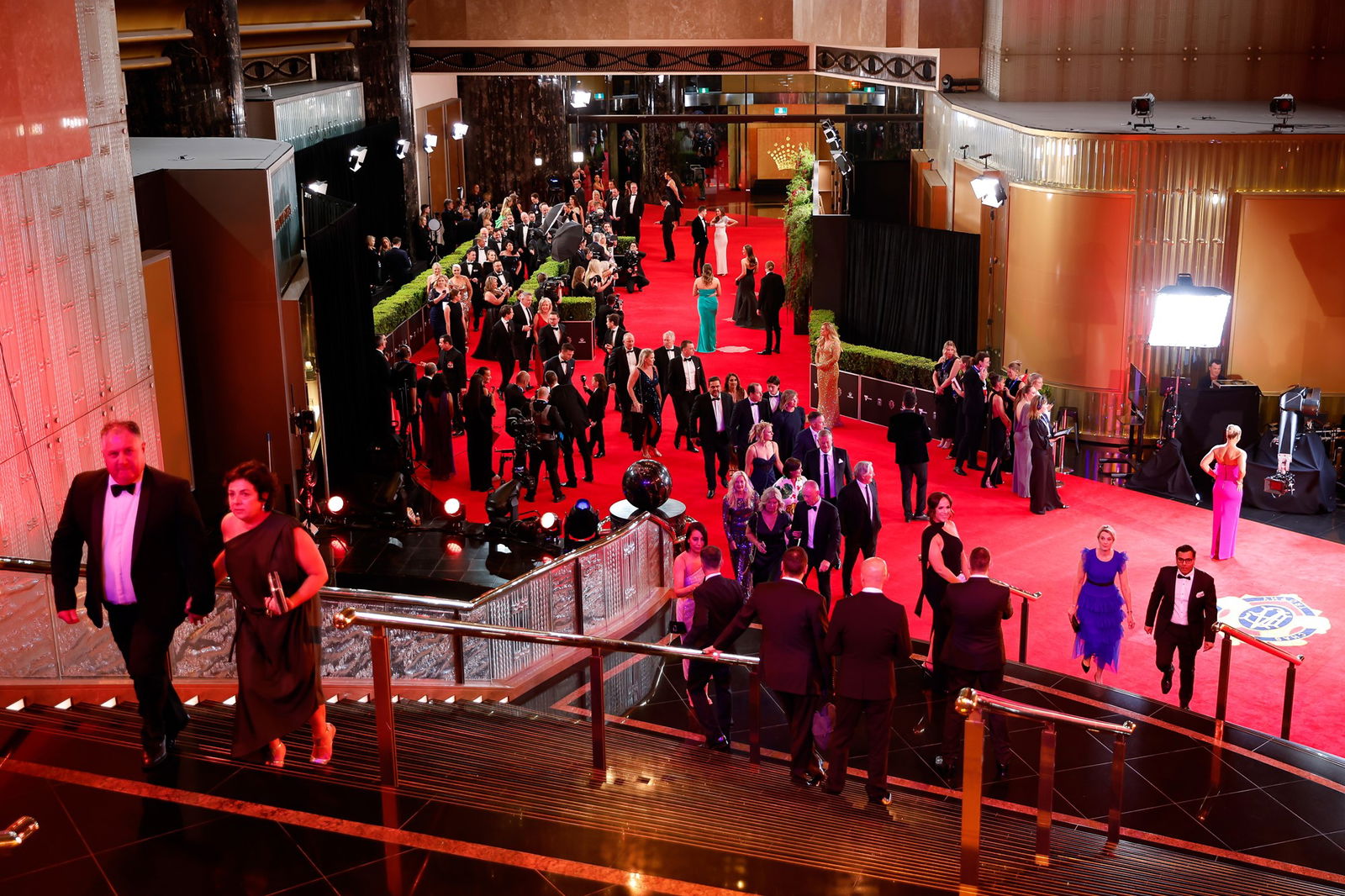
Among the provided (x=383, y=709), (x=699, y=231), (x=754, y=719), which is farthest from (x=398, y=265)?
(x=383, y=709)

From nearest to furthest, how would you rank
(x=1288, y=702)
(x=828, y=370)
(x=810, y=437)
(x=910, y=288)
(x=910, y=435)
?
(x=1288, y=702) → (x=810, y=437) → (x=910, y=435) → (x=828, y=370) → (x=910, y=288)

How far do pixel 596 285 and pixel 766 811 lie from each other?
1601 cm

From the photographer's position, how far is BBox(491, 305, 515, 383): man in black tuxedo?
61.5 feet

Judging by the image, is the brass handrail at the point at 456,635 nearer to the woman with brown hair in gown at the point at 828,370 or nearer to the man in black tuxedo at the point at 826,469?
the man in black tuxedo at the point at 826,469

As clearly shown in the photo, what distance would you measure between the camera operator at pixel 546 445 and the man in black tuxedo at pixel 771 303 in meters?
7.08

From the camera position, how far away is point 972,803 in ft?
17.5

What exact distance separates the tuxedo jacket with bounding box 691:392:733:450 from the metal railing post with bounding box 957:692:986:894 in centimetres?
963

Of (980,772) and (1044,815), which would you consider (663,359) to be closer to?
(1044,815)

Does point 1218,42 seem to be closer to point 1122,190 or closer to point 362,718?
point 1122,190

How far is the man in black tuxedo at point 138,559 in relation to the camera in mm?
5621

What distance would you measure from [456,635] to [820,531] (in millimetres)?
5358

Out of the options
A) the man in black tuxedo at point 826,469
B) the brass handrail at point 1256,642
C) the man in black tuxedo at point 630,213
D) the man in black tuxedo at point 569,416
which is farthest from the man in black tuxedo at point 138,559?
the man in black tuxedo at point 630,213

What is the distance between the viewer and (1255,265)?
53.5 ft

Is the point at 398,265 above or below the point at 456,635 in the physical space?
below
